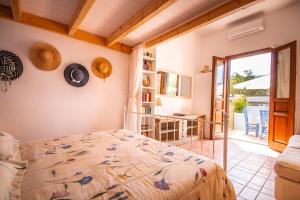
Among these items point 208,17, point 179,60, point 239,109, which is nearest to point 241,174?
point 208,17

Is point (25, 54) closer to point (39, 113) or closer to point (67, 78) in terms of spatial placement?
point (67, 78)

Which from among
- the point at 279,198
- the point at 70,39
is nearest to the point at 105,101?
the point at 70,39

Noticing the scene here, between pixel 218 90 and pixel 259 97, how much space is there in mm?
2870

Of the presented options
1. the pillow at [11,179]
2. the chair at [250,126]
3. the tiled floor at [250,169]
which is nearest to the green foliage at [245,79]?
the chair at [250,126]

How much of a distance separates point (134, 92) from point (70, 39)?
1.46 m

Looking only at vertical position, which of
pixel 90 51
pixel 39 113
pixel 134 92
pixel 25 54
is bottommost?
pixel 39 113

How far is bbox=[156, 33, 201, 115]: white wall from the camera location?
387 cm

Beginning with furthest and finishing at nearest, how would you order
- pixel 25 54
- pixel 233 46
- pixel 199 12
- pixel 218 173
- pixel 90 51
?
pixel 233 46, pixel 90 51, pixel 25 54, pixel 199 12, pixel 218 173

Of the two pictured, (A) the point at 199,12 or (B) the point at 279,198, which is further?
(A) the point at 199,12

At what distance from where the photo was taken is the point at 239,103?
5844mm

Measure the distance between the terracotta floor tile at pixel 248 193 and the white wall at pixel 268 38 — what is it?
1.92 m

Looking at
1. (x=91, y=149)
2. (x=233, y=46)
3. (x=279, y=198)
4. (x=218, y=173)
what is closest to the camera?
(x=218, y=173)

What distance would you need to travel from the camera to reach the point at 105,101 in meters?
3.01

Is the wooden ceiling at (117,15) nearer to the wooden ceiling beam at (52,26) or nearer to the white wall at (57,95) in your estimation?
the wooden ceiling beam at (52,26)
